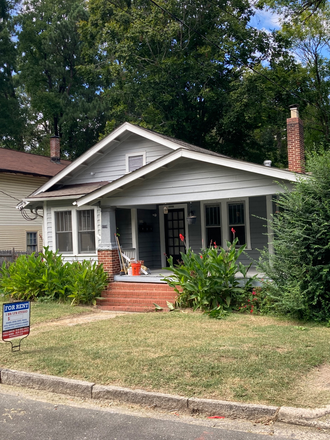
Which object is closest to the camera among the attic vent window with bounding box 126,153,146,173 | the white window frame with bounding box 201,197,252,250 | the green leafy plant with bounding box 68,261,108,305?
the green leafy plant with bounding box 68,261,108,305

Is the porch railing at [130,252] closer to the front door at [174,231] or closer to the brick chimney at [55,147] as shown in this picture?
the front door at [174,231]

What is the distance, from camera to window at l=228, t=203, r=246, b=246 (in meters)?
14.2

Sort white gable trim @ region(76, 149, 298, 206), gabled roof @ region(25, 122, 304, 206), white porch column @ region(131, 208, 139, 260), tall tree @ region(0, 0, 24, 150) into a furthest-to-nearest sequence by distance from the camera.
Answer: tall tree @ region(0, 0, 24, 150), white porch column @ region(131, 208, 139, 260), gabled roof @ region(25, 122, 304, 206), white gable trim @ region(76, 149, 298, 206)

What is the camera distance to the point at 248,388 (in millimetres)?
5121

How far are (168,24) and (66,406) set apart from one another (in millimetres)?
24119

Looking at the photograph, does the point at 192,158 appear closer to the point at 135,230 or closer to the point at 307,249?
the point at 307,249

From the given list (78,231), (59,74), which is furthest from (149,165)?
(59,74)

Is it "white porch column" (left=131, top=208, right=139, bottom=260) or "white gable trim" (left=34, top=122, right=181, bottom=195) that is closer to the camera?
"white gable trim" (left=34, top=122, right=181, bottom=195)

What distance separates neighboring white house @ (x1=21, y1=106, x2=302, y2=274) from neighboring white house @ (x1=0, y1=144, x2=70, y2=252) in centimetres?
602

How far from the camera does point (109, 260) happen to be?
13.4 meters

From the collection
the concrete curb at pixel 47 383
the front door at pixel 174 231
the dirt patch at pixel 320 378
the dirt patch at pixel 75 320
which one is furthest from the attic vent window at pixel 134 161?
the dirt patch at pixel 320 378

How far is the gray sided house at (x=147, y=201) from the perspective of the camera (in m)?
11.7

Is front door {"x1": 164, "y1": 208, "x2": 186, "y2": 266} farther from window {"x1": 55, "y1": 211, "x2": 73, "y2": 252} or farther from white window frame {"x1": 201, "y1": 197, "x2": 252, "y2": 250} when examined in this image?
window {"x1": 55, "y1": 211, "x2": 73, "y2": 252}

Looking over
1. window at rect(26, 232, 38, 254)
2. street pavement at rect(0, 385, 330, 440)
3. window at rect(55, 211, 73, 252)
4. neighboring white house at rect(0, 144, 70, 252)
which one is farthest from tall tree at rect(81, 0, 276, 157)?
street pavement at rect(0, 385, 330, 440)
